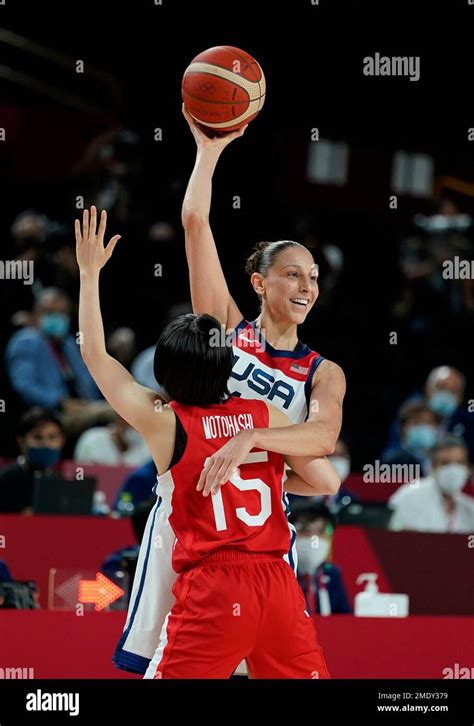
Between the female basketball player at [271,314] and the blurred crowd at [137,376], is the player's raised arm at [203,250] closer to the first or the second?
the female basketball player at [271,314]

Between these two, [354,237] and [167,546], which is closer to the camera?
[167,546]

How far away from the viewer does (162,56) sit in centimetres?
1630

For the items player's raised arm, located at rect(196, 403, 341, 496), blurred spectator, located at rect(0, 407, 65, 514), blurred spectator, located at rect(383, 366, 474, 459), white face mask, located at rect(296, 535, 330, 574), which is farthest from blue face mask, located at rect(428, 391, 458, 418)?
player's raised arm, located at rect(196, 403, 341, 496)

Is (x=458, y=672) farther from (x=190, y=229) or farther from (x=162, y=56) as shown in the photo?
(x=162, y=56)

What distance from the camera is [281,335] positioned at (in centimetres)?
486

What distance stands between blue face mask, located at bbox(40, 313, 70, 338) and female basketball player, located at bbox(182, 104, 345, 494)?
590cm

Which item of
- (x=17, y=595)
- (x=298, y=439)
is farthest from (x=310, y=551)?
(x=298, y=439)

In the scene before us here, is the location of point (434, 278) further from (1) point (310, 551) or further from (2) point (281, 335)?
(2) point (281, 335)

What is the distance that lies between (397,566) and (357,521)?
81 centimetres

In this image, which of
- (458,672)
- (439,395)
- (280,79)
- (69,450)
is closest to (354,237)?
(280,79)

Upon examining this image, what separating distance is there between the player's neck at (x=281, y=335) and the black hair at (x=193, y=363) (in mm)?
815

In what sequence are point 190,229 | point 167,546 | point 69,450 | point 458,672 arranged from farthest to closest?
point 69,450 → point 458,672 → point 190,229 → point 167,546

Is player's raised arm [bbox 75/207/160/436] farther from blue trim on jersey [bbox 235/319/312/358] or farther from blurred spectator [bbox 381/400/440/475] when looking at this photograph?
blurred spectator [bbox 381/400/440/475]

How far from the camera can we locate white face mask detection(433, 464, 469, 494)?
29.9ft
